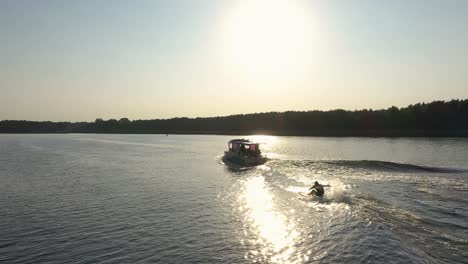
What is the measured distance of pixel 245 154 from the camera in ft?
221

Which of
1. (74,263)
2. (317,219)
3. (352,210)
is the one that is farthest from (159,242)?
(352,210)

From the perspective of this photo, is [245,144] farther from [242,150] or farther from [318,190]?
[318,190]

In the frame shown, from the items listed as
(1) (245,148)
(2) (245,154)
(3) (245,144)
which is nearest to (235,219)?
(2) (245,154)

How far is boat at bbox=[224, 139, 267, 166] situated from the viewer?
64.3 metres

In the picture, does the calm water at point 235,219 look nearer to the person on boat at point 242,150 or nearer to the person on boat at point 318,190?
the person on boat at point 318,190

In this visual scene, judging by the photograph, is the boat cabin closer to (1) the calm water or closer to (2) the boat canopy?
(2) the boat canopy

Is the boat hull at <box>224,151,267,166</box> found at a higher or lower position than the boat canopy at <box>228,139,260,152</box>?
lower

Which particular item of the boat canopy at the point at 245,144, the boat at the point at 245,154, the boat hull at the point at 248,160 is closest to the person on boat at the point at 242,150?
the boat at the point at 245,154

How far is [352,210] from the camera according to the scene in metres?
29.5

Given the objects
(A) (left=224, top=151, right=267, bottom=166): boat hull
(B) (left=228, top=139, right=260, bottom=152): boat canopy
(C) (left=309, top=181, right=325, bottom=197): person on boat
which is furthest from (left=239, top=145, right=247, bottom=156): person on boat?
(C) (left=309, top=181, right=325, bottom=197): person on boat

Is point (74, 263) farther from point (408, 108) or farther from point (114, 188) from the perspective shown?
point (408, 108)

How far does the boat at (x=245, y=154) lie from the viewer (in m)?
64.3

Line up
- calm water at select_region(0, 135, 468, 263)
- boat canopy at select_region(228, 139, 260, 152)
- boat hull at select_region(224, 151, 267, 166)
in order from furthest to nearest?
1. boat canopy at select_region(228, 139, 260, 152)
2. boat hull at select_region(224, 151, 267, 166)
3. calm water at select_region(0, 135, 468, 263)

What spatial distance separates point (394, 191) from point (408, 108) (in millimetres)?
148021
